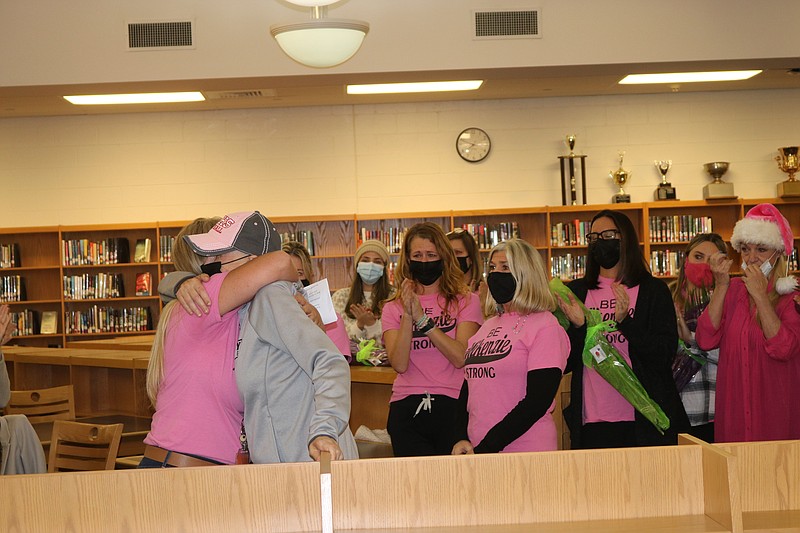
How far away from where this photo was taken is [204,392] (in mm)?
2230

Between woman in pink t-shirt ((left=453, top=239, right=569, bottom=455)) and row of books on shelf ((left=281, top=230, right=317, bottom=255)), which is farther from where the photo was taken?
row of books on shelf ((left=281, top=230, right=317, bottom=255))

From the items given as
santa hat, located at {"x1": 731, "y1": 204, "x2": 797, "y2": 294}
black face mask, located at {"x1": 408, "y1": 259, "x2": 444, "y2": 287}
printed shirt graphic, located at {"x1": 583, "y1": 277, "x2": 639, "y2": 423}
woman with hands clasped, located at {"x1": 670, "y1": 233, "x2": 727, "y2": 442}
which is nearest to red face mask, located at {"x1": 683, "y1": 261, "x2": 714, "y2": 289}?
woman with hands clasped, located at {"x1": 670, "y1": 233, "x2": 727, "y2": 442}

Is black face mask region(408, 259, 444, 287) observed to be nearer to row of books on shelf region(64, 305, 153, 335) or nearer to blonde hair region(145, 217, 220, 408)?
blonde hair region(145, 217, 220, 408)

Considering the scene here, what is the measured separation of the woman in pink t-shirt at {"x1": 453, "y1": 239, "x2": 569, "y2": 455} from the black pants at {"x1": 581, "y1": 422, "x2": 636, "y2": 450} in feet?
1.01

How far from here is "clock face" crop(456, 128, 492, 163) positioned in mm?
9234

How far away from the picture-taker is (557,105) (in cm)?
923

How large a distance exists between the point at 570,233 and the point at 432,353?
18.6ft

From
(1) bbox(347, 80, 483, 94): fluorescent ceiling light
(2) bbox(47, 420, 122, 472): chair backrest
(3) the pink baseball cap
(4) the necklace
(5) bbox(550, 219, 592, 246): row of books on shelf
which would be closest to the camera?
(3) the pink baseball cap

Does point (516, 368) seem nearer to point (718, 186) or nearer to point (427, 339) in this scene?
point (427, 339)

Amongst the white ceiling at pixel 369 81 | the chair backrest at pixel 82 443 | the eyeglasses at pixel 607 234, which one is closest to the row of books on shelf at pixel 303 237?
the white ceiling at pixel 369 81

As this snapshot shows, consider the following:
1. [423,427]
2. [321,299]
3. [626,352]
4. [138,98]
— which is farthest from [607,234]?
[138,98]

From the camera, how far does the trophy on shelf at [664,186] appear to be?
9062 millimetres

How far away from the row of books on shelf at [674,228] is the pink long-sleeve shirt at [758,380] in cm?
561

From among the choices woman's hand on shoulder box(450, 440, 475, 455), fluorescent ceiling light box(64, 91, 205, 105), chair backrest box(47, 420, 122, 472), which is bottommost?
chair backrest box(47, 420, 122, 472)
